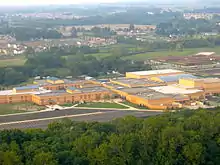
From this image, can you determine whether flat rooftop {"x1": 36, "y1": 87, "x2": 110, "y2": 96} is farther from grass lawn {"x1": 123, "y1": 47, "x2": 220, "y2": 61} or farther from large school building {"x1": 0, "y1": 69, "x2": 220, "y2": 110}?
grass lawn {"x1": 123, "y1": 47, "x2": 220, "y2": 61}

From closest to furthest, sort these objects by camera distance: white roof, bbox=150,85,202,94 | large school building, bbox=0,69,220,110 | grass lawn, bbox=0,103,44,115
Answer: grass lawn, bbox=0,103,44,115 → large school building, bbox=0,69,220,110 → white roof, bbox=150,85,202,94

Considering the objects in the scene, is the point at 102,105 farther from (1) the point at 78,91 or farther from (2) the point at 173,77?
(2) the point at 173,77

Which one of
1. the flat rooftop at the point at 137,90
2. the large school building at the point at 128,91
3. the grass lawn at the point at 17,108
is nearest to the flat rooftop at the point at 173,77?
the large school building at the point at 128,91

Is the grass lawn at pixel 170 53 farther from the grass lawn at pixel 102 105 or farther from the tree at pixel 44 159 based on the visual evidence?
the tree at pixel 44 159

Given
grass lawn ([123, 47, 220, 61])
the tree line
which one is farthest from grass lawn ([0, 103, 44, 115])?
grass lawn ([123, 47, 220, 61])

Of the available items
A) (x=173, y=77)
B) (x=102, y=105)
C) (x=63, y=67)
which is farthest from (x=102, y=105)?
(x=63, y=67)

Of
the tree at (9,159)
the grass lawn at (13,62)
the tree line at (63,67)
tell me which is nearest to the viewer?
the tree at (9,159)

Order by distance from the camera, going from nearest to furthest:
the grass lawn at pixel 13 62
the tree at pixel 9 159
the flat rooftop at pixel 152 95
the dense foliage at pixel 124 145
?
the tree at pixel 9 159, the dense foliage at pixel 124 145, the flat rooftop at pixel 152 95, the grass lawn at pixel 13 62
